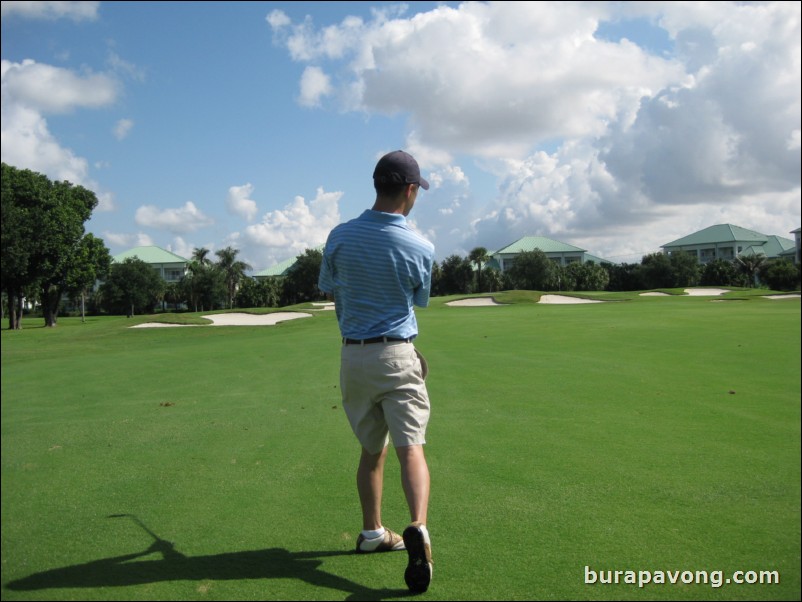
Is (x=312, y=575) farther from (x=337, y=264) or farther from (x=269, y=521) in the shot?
(x=337, y=264)

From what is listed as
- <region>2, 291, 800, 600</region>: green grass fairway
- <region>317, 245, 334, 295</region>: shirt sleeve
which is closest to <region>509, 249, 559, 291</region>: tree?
<region>2, 291, 800, 600</region>: green grass fairway

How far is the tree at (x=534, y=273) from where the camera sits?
78.1 metres

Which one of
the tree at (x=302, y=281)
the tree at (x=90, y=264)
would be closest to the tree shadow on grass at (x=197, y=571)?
the tree at (x=90, y=264)

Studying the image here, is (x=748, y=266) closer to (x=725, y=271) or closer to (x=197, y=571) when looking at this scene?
(x=725, y=271)

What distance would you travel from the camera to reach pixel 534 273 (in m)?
78.2

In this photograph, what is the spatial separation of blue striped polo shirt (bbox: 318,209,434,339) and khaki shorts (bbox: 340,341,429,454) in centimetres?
9

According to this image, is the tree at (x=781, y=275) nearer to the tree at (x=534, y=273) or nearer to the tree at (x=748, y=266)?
the tree at (x=748, y=266)

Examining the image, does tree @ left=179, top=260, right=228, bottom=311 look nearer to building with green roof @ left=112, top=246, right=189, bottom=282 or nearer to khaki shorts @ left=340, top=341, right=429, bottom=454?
building with green roof @ left=112, top=246, right=189, bottom=282

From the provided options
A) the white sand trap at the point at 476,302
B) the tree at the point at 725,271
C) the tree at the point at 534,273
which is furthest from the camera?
the tree at the point at 534,273

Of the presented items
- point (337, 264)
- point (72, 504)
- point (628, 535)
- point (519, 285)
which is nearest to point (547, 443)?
point (628, 535)

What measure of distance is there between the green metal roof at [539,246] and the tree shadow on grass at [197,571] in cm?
12725

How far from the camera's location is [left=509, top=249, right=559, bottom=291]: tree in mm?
78062

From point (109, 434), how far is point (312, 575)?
350 centimetres

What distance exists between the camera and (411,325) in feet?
10.9
